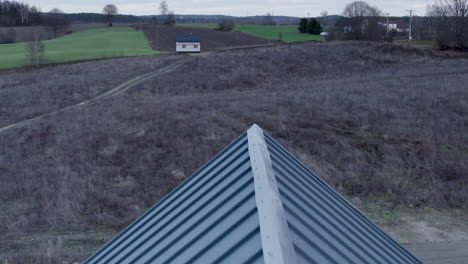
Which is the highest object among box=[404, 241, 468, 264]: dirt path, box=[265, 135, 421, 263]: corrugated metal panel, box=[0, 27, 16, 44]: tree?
→ box=[0, 27, 16, 44]: tree

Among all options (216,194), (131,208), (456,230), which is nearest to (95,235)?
(131,208)

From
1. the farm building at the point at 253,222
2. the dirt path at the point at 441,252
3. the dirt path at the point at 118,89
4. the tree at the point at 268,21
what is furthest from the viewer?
the tree at the point at 268,21

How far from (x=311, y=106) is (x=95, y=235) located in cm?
1300

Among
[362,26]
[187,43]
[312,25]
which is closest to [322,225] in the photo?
[187,43]

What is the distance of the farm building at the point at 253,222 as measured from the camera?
375cm

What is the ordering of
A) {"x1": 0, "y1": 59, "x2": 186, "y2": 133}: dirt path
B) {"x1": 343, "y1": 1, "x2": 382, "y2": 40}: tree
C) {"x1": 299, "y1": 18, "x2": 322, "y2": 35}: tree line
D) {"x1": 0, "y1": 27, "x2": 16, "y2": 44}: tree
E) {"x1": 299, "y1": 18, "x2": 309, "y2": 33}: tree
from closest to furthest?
1. {"x1": 0, "y1": 59, "x2": 186, "y2": 133}: dirt path
2. {"x1": 343, "y1": 1, "x2": 382, "y2": 40}: tree
3. {"x1": 0, "y1": 27, "x2": 16, "y2": 44}: tree
4. {"x1": 299, "y1": 18, "x2": 322, "y2": 35}: tree line
5. {"x1": 299, "y1": 18, "x2": 309, "y2": 33}: tree

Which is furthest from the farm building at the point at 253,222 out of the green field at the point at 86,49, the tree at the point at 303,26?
the tree at the point at 303,26

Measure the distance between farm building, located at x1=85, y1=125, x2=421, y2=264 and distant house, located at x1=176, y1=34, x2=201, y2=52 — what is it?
5265cm

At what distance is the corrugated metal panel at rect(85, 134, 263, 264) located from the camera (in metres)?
3.90

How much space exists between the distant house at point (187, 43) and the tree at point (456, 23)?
92.3ft

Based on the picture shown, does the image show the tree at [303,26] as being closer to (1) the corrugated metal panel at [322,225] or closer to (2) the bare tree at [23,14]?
(2) the bare tree at [23,14]

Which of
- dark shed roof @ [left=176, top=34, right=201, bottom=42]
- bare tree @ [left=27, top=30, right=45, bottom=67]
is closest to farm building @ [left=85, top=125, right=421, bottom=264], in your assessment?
dark shed roof @ [left=176, top=34, right=201, bottom=42]

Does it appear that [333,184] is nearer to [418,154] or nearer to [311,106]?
[418,154]

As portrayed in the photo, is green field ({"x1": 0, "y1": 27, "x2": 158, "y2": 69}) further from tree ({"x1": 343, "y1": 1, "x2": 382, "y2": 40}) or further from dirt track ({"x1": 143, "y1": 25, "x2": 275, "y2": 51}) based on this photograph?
tree ({"x1": 343, "y1": 1, "x2": 382, "y2": 40})
